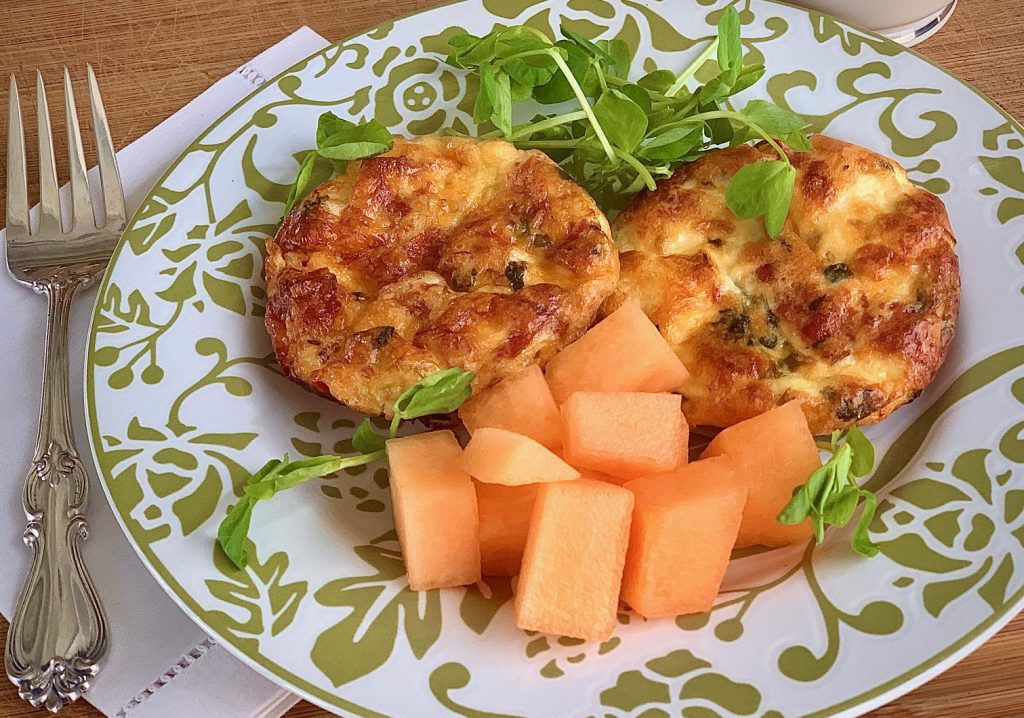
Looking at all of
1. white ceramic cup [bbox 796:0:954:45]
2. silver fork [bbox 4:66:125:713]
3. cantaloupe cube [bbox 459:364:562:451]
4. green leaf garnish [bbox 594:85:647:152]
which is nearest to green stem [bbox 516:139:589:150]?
green leaf garnish [bbox 594:85:647:152]

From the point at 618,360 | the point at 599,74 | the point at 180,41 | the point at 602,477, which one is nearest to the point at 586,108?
the point at 599,74

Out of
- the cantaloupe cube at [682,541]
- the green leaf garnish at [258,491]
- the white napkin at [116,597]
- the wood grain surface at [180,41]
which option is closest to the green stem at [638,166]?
the cantaloupe cube at [682,541]

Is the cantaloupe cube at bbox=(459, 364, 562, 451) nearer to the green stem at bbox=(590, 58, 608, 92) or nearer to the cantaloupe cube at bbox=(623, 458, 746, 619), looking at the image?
the cantaloupe cube at bbox=(623, 458, 746, 619)

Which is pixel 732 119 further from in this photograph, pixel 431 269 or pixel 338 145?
pixel 338 145

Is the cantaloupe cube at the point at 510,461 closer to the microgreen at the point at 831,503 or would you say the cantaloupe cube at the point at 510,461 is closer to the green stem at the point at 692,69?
the microgreen at the point at 831,503

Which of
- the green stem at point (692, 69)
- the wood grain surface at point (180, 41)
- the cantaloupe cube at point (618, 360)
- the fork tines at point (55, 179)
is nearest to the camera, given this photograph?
the cantaloupe cube at point (618, 360)

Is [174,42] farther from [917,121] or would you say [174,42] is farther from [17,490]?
[917,121]

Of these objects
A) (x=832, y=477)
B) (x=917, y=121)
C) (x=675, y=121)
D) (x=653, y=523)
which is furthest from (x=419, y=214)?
(x=917, y=121)
